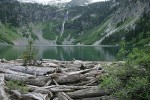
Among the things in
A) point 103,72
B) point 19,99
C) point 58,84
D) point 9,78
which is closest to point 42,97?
point 19,99

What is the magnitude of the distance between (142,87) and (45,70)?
28.7ft

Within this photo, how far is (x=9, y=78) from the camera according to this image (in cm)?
2203

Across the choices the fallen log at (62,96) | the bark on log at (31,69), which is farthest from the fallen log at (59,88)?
the bark on log at (31,69)

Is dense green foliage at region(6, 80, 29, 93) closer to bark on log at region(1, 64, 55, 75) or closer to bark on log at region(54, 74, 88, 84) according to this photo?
bark on log at region(54, 74, 88, 84)

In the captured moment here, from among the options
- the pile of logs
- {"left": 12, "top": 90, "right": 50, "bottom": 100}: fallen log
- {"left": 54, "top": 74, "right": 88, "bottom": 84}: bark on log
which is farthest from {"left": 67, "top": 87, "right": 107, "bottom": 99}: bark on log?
{"left": 54, "top": 74, "right": 88, "bottom": 84}: bark on log

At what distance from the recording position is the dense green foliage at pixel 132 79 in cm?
1753

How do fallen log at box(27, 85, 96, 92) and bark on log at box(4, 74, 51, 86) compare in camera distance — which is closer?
fallen log at box(27, 85, 96, 92)

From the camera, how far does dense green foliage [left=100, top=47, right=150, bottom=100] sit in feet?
57.5

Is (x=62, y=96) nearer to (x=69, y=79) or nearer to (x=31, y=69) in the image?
(x=69, y=79)

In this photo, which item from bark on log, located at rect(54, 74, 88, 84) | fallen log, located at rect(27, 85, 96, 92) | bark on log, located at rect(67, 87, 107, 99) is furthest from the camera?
bark on log, located at rect(54, 74, 88, 84)

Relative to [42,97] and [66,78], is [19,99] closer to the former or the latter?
[42,97]

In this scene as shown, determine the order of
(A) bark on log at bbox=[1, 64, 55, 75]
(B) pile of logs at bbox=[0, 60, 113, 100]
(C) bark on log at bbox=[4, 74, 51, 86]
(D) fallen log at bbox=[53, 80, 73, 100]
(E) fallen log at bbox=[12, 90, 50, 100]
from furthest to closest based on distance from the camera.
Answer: (A) bark on log at bbox=[1, 64, 55, 75] < (C) bark on log at bbox=[4, 74, 51, 86] < (B) pile of logs at bbox=[0, 60, 113, 100] < (D) fallen log at bbox=[53, 80, 73, 100] < (E) fallen log at bbox=[12, 90, 50, 100]

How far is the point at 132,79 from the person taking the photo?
1769cm

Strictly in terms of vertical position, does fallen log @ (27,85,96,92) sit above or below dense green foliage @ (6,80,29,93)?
below
